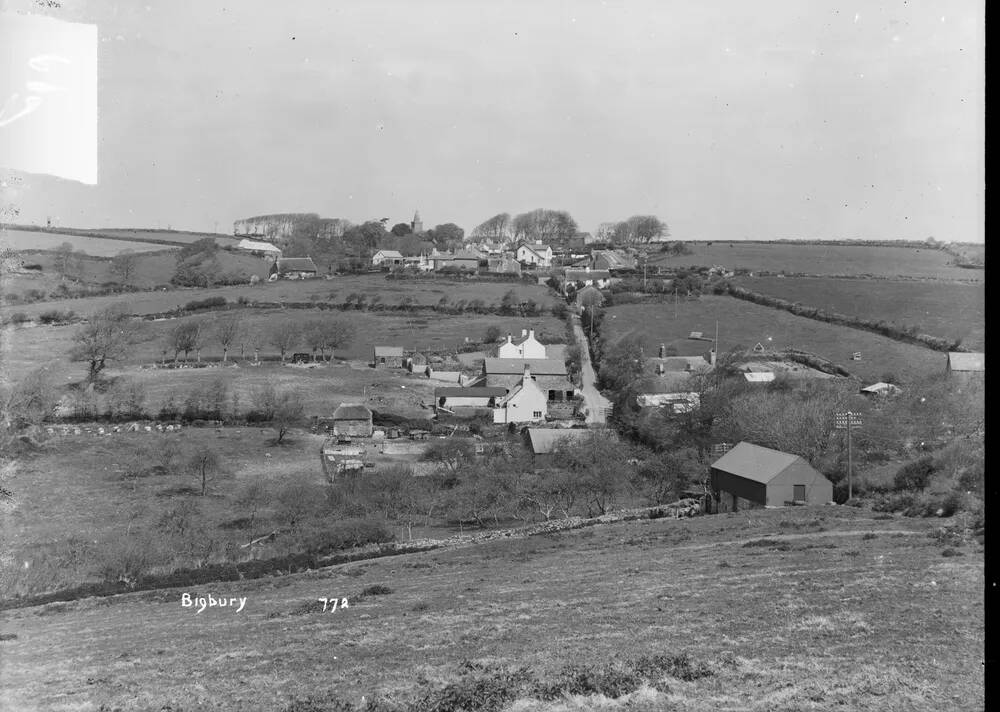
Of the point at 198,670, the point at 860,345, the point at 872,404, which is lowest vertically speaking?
the point at 198,670

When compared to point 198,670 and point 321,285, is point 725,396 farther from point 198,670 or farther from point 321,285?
point 198,670

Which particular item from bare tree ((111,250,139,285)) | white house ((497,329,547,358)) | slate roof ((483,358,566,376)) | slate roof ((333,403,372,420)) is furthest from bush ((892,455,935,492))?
bare tree ((111,250,139,285))

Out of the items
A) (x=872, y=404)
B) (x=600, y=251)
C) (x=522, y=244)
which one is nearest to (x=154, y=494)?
(x=522, y=244)

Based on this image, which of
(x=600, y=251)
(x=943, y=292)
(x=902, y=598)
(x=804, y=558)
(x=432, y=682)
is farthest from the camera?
(x=600, y=251)

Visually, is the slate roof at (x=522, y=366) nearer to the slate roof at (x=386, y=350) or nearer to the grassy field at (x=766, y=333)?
the grassy field at (x=766, y=333)

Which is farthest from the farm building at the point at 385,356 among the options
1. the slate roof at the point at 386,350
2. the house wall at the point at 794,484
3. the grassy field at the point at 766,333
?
the house wall at the point at 794,484

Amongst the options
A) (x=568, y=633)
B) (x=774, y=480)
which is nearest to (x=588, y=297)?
(x=774, y=480)

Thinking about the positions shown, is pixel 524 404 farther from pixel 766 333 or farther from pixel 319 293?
pixel 766 333
